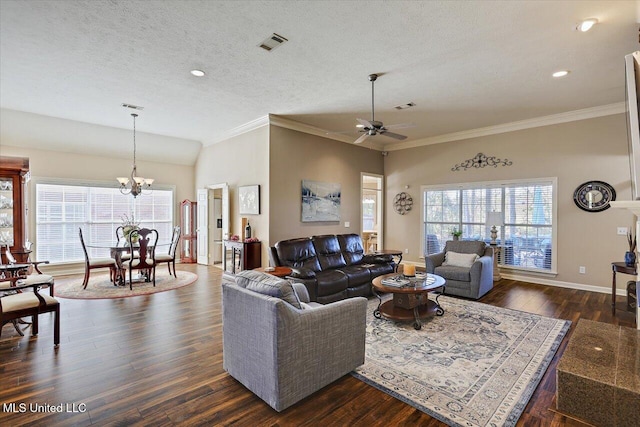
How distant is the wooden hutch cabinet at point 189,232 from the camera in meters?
8.45

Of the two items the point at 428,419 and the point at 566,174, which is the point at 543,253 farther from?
the point at 428,419

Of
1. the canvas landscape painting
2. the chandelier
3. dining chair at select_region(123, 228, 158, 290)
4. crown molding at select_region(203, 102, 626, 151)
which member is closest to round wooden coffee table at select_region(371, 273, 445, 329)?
crown molding at select_region(203, 102, 626, 151)

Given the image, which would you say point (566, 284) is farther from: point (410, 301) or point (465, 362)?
point (465, 362)

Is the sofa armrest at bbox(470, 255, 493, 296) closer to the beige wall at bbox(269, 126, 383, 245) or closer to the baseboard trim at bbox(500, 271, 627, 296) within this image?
the baseboard trim at bbox(500, 271, 627, 296)

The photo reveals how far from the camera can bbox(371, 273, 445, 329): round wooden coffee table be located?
3701 millimetres

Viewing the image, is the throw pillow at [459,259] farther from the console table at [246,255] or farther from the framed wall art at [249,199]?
the framed wall art at [249,199]

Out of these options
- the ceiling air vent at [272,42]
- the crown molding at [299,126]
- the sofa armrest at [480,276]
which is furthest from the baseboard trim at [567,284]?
the ceiling air vent at [272,42]

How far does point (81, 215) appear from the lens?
731 centimetres

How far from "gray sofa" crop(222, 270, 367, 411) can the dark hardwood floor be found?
0.13 metres

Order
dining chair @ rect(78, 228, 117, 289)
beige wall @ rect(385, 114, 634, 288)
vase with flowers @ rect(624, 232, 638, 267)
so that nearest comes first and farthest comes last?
vase with flowers @ rect(624, 232, 638, 267), beige wall @ rect(385, 114, 634, 288), dining chair @ rect(78, 228, 117, 289)

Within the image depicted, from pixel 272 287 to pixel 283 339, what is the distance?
0.38 metres

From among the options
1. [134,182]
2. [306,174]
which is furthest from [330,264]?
[134,182]

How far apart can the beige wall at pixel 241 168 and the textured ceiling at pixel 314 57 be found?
2.47 ft

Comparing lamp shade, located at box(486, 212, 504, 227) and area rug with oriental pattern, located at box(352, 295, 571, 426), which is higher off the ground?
lamp shade, located at box(486, 212, 504, 227)
